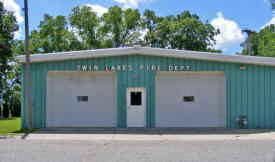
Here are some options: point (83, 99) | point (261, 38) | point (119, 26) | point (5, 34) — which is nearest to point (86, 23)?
point (119, 26)

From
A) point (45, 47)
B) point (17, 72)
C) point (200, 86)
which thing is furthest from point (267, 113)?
point (17, 72)

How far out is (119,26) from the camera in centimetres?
3588

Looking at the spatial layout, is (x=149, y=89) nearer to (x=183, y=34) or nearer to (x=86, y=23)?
(x=183, y=34)

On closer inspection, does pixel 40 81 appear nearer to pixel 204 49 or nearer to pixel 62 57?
pixel 62 57

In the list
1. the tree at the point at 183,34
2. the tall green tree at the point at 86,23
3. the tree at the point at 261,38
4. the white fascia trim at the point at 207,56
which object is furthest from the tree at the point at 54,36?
the tree at the point at 261,38

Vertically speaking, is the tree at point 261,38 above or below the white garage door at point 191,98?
above

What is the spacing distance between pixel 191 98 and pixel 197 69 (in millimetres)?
1529

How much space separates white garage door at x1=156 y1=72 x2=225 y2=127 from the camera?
14.4 metres

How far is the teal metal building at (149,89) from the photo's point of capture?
44.7 feet

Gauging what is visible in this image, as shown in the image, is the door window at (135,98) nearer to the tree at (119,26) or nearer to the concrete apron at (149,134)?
the concrete apron at (149,134)

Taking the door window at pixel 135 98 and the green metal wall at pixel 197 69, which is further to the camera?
the door window at pixel 135 98

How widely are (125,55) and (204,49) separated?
68.8 feet

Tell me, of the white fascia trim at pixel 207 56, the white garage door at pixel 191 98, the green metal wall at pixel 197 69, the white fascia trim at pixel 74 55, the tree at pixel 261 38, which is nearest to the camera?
the white fascia trim at pixel 74 55

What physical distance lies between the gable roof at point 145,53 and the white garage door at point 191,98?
111 cm
